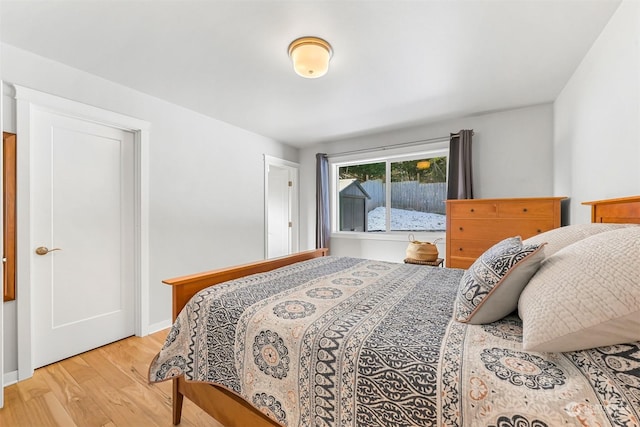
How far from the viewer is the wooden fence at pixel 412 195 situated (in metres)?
3.73

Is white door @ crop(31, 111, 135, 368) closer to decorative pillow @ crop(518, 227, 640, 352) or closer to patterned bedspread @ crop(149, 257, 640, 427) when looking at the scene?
patterned bedspread @ crop(149, 257, 640, 427)

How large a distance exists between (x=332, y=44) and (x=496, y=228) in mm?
2259

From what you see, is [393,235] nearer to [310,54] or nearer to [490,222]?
[490,222]

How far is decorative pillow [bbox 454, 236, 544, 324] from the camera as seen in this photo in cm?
99

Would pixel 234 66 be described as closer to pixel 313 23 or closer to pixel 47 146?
pixel 313 23

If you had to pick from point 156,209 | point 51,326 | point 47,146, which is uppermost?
point 47,146

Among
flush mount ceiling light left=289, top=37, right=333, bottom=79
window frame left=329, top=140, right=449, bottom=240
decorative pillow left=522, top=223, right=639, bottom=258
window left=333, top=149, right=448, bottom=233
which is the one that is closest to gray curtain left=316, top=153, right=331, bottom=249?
window frame left=329, top=140, right=449, bottom=240

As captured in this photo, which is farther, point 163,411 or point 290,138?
point 290,138

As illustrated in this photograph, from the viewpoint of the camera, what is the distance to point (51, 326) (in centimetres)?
218

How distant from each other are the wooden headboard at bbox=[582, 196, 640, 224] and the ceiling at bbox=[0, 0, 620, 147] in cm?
115

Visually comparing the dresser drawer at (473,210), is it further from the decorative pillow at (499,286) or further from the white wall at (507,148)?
the decorative pillow at (499,286)

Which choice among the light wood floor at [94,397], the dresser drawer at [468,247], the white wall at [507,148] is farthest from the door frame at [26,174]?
the dresser drawer at [468,247]

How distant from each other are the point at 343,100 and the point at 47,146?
8.52ft

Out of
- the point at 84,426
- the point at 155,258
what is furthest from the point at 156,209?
the point at 84,426
